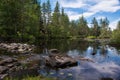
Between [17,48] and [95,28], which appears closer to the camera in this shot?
[17,48]

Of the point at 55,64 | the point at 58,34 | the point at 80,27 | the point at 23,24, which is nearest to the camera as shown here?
the point at 55,64

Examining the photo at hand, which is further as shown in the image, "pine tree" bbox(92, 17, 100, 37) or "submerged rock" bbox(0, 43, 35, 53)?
"pine tree" bbox(92, 17, 100, 37)

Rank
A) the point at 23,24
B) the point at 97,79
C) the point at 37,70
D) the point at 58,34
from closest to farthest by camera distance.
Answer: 1. the point at 97,79
2. the point at 37,70
3. the point at 23,24
4. the point at 58,34

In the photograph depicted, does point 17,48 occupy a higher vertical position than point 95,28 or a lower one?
lower

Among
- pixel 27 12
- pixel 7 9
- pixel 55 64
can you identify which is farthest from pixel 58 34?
pixel 55 64

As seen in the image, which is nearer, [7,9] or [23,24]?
[7,9]

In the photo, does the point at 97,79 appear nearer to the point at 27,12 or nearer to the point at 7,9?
the point at 7,9

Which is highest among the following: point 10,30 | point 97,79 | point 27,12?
point 27,12

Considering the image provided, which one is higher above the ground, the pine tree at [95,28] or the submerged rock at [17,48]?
the pine tree at [95,28]

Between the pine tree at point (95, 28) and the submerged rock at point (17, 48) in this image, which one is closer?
the submerged rock at point (17, 48)

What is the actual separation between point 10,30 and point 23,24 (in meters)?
3.59

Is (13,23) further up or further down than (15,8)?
further down

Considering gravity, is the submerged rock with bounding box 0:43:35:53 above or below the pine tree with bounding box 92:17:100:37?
below

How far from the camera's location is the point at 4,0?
41.1m
